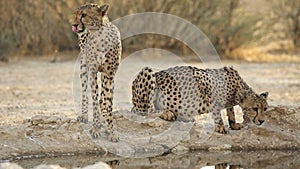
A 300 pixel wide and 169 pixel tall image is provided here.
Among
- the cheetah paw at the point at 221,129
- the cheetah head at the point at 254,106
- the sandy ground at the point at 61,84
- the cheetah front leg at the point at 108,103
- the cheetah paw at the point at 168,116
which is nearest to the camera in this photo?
the cheetah front leg at the point at 108,103

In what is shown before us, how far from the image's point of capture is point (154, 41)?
19.2 m

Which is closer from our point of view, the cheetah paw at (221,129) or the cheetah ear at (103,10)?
the cheetah ear at (103,10)

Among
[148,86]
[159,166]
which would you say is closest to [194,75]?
[148,86]

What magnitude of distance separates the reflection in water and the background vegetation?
1041 centimetres

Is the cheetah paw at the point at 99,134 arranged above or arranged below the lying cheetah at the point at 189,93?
below

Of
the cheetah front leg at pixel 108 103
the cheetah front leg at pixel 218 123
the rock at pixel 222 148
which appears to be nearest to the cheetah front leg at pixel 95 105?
the cheetah front leg at pixel 108 103

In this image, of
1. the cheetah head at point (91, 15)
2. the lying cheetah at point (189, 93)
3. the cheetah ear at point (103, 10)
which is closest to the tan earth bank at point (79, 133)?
the lying cheetah at point (189, 93)

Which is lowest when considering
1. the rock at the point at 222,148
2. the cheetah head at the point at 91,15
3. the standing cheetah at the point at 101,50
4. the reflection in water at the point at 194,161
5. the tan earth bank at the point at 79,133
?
the reflection in water at the point at 194,161

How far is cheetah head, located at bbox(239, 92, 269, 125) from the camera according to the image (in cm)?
857

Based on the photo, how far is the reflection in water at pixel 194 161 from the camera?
767cm

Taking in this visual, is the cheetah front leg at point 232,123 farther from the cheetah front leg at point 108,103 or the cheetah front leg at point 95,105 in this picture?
the cheetah front leg at point 95,105

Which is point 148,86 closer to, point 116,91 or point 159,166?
point 159,166

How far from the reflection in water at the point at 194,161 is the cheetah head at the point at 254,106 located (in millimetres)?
476

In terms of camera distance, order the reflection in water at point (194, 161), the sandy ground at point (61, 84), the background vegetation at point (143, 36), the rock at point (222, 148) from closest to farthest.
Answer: the reflection in water at point (194, 161)
the rock at point (222, 148)
the sandy ground at point (61, 84)
the background vegetation at point (143, 36)
